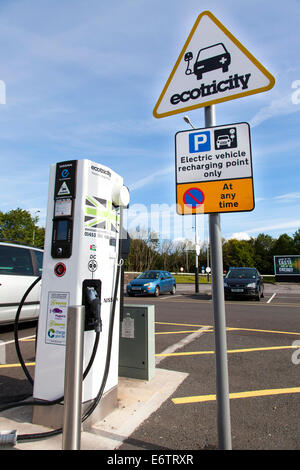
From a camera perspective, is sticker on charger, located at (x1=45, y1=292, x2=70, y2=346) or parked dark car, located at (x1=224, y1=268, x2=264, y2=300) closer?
sticker on charger, located at (x1=45, y1=292, x2=70, y2=346)

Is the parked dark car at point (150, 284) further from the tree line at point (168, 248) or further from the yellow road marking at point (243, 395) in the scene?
the yellow road marking at point (243, 395)

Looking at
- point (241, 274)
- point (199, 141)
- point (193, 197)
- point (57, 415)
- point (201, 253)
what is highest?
A: point (201, 253)

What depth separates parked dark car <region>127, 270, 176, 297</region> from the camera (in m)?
15.1

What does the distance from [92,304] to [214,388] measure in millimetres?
1962

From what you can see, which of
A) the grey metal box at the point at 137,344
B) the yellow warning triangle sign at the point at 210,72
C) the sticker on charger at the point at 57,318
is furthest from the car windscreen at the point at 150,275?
the yellow warning triangle sign at the point at 210,72

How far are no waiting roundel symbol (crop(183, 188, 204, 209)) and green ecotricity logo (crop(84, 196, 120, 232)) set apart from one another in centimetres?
98

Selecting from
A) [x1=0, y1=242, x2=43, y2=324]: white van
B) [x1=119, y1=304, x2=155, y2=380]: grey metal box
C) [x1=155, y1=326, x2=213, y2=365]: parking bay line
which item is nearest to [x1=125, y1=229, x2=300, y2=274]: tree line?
[x1=155, y1=326, x2=213, y2=365]: parking bay line

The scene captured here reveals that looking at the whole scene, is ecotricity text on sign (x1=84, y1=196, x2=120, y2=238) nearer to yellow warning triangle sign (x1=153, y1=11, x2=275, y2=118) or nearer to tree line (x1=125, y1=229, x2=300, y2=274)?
yellow warning triangle sign (x1=153, y1=11, x2=275, y2=118)

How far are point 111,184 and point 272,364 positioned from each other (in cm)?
342

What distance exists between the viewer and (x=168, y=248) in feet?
186

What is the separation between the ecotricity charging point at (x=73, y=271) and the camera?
2.51 m

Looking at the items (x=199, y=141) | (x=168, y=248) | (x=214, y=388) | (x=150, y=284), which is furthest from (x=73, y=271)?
(x=168, y=248)

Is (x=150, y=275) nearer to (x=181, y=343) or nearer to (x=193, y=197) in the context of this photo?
(x=181, y=343)
